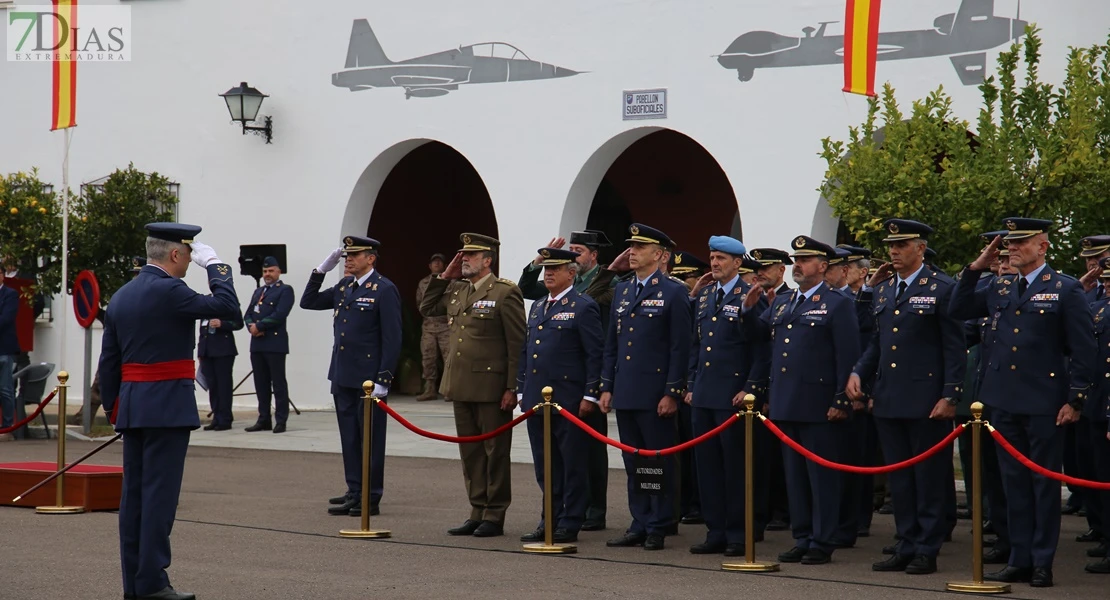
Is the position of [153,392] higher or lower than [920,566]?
higher

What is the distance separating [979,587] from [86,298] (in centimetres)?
1093

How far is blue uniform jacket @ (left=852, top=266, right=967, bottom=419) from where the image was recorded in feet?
26.5

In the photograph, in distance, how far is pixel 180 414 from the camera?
23.6 ft

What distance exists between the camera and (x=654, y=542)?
8.85 meters

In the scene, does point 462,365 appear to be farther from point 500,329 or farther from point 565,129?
point 565,129

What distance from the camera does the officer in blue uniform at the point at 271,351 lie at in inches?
645

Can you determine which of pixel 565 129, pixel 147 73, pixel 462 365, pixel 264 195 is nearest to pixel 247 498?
pixel 462 365

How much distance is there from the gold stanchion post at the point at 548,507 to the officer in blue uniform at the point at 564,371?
34 cm

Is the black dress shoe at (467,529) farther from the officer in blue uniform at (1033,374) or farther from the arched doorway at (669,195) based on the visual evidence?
the arched doorway at (669,195)

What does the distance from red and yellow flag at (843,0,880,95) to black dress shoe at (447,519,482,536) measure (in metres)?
6.58

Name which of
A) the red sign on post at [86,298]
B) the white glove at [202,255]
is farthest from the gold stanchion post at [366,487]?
the red sign on post at [86,298]

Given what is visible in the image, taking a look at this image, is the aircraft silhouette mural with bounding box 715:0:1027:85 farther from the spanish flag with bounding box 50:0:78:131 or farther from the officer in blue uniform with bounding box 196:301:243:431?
the spanish flag with bounding box 50:0:78:131

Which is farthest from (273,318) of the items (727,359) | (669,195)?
(727,359)

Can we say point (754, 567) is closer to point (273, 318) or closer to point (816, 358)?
point (816, 358)
